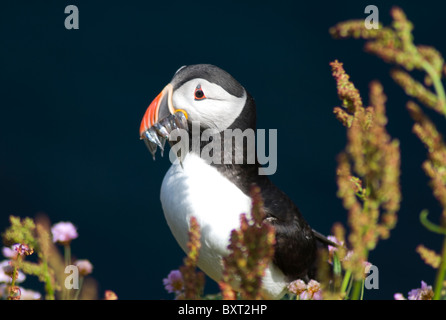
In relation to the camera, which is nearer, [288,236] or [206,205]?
[206,205]

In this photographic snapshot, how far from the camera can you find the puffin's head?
1780 mm

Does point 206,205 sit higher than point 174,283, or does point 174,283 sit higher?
point 206,205

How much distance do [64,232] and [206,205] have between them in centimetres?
49

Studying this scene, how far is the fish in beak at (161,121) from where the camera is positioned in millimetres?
1771

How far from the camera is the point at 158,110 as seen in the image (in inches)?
70.0

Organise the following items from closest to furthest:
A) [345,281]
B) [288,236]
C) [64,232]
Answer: [345,281], [64,232], [288,236]

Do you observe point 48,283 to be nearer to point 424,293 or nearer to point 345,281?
point 345,281

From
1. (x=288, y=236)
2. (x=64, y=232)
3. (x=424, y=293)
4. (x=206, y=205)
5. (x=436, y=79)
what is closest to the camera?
(x=436, y=79)

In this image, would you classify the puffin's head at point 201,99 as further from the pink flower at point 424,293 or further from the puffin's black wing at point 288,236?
the pink flower at point 424,293

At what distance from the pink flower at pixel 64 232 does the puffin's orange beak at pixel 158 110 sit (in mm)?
458

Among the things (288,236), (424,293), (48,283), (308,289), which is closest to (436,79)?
(48,283)

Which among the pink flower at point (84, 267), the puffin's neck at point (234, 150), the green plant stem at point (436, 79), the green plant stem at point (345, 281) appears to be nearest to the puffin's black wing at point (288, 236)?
the puffin's neck at point (234, 150)
